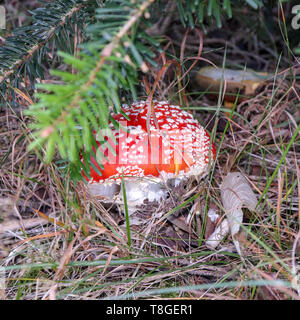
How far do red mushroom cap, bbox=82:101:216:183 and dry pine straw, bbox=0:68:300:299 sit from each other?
0.58 ft

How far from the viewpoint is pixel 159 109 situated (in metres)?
1.50

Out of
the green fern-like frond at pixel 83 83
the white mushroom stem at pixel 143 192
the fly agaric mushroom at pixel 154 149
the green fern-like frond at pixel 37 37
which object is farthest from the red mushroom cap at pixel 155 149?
the green fern-like frond at pixel 83 83

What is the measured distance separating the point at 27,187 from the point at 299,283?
1347mm

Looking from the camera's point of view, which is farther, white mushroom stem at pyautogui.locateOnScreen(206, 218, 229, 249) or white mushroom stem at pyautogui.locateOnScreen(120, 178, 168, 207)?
white mushroom stem at pyautogui.locateOnScreen(120, 178, 168, 207)

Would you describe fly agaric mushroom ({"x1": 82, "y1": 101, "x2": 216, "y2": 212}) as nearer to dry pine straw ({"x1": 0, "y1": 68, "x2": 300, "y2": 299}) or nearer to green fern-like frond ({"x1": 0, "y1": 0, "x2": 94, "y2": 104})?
dry pine straw ({"x1": 0, "y1": 68, "x2": 300, "y2": 299})

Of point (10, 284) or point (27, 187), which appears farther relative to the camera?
point (27, 187)

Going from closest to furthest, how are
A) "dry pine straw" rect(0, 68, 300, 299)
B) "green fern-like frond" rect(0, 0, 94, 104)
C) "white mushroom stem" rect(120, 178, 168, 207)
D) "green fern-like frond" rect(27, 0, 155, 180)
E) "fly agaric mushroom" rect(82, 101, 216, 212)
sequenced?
"green fern-like frond" rect(27, 0, 155, 180), "green fern-like frond" rect(0, 0, 94, 104), "dry pine straw" rect(0, 68, 300, 299), "fly agaric mushroom" rect(82, 101, 216, 212), "white mushroom stem" rect(120, 178, 168, 207)

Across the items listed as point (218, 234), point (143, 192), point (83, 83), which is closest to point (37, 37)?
point (83, 83)

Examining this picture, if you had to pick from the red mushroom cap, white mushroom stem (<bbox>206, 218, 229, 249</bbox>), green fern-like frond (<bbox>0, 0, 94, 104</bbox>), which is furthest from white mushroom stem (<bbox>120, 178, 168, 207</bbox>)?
green fern-like frond (<bbox>0, 0, 94, 104</bbox>)

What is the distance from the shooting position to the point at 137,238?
1511 mm

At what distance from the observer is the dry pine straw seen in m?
1.22

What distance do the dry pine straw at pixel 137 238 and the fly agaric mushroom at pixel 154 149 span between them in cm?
17
